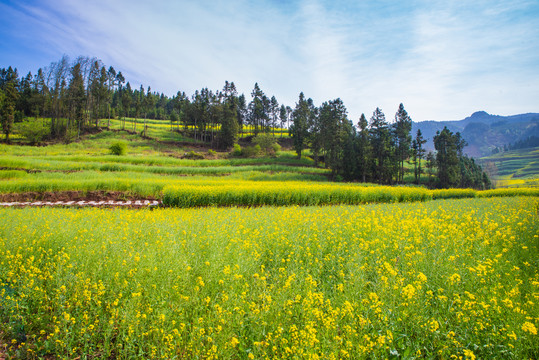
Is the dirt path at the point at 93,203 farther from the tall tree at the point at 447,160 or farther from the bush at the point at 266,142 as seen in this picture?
the tall tree at the point at 447,160

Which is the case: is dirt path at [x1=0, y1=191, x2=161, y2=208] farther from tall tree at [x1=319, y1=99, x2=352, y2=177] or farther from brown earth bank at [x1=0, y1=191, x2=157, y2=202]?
tall tree at [x1=319, y1=99, x2=352, y2=177]

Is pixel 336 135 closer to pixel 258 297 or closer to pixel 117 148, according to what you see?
pixel 117 148

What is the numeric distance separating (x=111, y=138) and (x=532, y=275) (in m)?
67.0

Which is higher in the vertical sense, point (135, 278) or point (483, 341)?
point (135, 278)

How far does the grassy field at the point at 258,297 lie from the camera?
329 cm

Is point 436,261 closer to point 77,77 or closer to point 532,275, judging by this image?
point 532,275

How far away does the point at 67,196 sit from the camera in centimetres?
1501

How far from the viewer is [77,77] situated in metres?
58.6

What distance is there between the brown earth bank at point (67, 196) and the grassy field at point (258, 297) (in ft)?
29.1

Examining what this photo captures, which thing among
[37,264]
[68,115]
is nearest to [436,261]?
[37,264]

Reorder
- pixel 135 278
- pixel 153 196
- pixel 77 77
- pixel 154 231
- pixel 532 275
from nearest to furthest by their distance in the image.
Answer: pixel 135 278, pixel 532 275, pixel 154 231, pixel 153 196, pixel 77 77

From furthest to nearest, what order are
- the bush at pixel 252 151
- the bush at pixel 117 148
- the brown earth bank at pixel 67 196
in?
the bush at pixel 252 151 < the bush at pixel 117 148 < the brown earth bank at pixel 67 196

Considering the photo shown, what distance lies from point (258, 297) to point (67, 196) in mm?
16397

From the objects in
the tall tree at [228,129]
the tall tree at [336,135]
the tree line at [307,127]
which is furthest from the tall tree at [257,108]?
the tall tree at [336,135]
